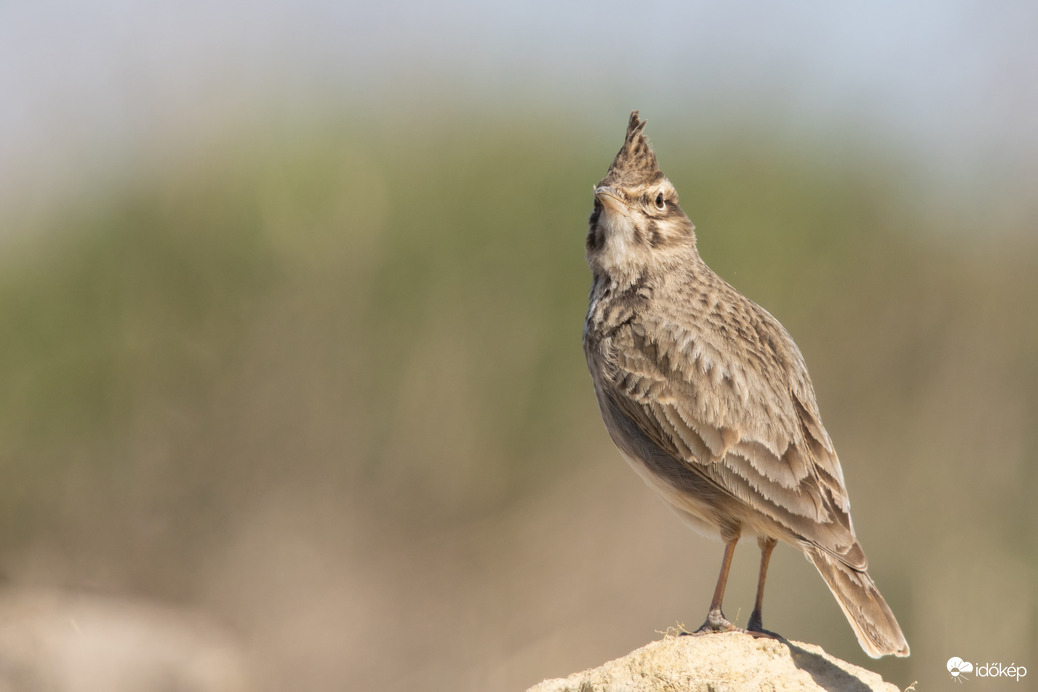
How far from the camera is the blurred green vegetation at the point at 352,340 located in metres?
11.0

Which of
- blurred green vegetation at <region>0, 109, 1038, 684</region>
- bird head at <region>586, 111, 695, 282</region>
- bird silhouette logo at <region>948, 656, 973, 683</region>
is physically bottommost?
bird silhouette logo at <region>948, 656, 973, 683</region>

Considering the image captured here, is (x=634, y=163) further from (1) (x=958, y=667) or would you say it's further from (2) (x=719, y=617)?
(1) (x=958, y=667)

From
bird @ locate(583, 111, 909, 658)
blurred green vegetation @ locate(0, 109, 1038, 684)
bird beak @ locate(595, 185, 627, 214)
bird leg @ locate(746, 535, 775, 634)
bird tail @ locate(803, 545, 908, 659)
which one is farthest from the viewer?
blurred green vegetation @ locate(0, 109, 1038, 684)

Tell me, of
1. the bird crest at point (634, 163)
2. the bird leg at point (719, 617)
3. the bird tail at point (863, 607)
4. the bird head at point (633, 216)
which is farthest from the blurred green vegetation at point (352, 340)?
the bird tail at point (863, 607)

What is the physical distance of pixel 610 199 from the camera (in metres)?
6.21

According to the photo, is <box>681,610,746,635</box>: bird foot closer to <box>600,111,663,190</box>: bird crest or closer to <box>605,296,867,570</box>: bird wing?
<box>605,296,867,570</box>: bird wing

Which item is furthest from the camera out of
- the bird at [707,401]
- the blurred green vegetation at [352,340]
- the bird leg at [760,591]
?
the blurred green vegetation at [352,340]

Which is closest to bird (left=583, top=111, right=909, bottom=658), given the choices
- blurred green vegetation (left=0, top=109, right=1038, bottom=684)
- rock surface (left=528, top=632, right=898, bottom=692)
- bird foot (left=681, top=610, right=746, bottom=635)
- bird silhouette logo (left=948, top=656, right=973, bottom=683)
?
bird foot (left=681, top=610, right=746, bottom=635)

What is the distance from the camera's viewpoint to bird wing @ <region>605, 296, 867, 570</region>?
535cm

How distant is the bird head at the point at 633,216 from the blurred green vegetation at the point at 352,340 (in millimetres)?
5010

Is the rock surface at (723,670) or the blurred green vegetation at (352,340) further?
the blurred green vegetation at (352,340)

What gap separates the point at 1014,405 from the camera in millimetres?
10258

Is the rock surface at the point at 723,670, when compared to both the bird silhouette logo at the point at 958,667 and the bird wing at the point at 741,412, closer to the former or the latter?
the bird wing at the point at 741,412

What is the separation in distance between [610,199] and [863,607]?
8.02ft
